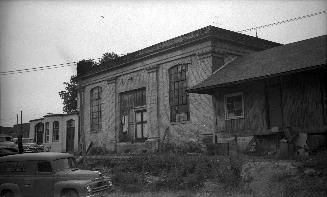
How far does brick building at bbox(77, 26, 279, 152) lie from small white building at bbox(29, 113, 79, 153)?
6.41ft

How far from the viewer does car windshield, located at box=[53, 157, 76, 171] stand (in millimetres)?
10047

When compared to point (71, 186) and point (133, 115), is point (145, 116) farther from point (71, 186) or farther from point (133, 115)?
point (71, 186)

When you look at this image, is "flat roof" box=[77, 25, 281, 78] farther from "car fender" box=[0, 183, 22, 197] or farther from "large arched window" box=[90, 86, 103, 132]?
"car fender" box=[0, 183, 22, 197]

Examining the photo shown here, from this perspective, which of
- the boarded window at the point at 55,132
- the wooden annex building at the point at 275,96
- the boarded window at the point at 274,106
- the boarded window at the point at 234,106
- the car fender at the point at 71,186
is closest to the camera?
the car fender at the point at 71,186

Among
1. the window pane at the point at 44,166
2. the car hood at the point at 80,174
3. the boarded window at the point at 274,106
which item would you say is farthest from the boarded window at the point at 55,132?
the car hood at the point at 80,174

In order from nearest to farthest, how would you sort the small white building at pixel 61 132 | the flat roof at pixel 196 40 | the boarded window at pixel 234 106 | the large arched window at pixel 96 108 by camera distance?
the boarded window at pixel 234 106 → the flat roof at pixel 196 40 → the large arched window at pixel 96 108 → the small white building at pixel 61 132

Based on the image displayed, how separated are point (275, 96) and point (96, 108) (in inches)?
666

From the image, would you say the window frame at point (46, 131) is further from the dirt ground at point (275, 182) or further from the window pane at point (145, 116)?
the dirt ground at point (275, 182)

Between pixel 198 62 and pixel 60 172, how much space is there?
42.4 feet

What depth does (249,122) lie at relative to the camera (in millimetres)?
17531

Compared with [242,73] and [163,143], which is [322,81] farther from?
[163,143]

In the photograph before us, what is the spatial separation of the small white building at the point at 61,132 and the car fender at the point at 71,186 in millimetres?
22003

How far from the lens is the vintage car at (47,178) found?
9.59 meters

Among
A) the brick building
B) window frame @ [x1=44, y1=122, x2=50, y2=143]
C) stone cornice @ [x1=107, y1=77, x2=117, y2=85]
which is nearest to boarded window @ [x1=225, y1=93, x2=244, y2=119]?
the brick building
